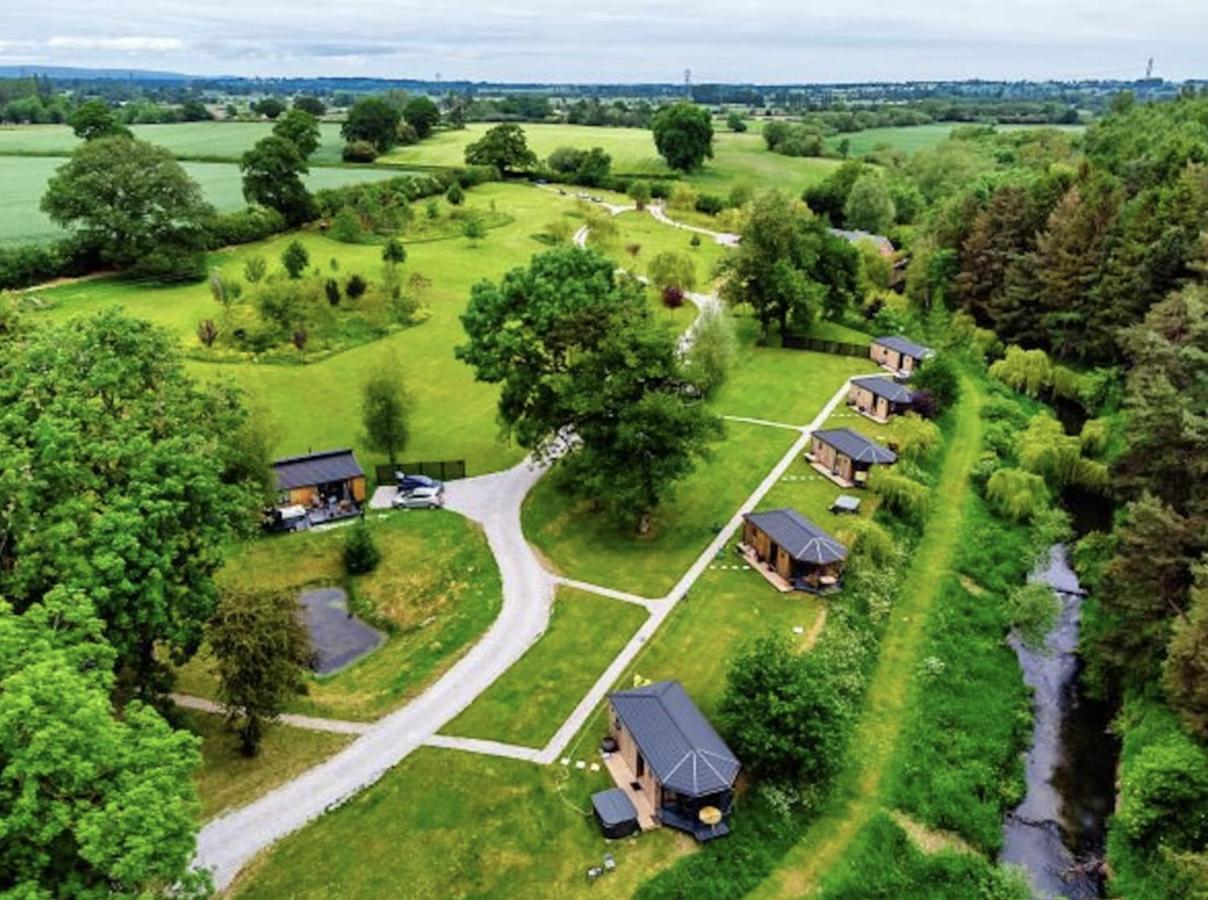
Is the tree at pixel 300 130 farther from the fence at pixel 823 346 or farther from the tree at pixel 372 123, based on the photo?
the fence at pixel 823 346

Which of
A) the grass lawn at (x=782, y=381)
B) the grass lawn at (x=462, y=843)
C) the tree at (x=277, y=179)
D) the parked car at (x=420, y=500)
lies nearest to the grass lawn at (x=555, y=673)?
the grass lawn at (x=462, y=843)

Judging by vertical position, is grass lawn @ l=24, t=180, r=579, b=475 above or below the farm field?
below

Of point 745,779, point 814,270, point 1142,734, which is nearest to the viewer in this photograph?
point 745,779

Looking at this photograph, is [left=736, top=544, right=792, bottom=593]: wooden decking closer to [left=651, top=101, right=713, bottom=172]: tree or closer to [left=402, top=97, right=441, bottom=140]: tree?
[left=651, top=101, right=713, bottom=172]: tree

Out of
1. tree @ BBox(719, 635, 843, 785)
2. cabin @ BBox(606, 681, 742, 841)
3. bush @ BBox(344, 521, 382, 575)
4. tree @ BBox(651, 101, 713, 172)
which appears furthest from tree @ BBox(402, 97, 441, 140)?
tree @ BBox(719, 635, 843, 785)

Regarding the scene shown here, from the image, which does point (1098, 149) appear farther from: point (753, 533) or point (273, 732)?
point (273, 732)

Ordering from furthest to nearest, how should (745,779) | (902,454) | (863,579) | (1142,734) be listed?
1. (902,454)
2. (863,579)
3. (1142,734)
4. (745,779)

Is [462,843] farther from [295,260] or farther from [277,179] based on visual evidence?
[277,179]

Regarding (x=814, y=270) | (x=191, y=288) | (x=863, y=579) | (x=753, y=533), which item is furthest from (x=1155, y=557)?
(x=191, y=288)
